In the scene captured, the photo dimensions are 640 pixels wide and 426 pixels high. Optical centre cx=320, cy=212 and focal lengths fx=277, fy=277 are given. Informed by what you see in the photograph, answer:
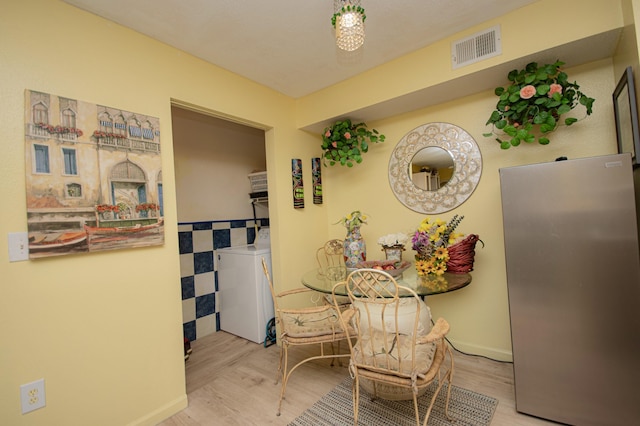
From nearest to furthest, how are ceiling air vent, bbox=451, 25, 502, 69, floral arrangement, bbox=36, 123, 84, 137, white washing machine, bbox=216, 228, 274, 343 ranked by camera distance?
floral arrangement, bbox=36, 123, 84, 137 < ceiling air vent, bbox=451, 25, 502, 69 < white washing machine, bbox=216, 228, 274, 343

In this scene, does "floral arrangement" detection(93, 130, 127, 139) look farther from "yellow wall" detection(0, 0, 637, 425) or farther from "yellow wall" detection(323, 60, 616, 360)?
"yellow wall" detection(323, 60, 616, 360)

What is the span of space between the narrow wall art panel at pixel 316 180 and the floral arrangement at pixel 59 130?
1.98m

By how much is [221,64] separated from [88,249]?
1.62 meters

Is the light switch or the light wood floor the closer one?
the light switch

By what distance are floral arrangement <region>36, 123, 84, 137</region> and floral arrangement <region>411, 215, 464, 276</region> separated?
2220mm

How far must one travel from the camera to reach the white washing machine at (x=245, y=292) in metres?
2.77

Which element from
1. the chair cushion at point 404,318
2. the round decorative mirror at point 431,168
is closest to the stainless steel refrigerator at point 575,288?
the chair cushion at point 404,318

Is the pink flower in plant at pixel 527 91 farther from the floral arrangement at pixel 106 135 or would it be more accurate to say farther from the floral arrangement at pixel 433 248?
the floral arrangement at pixel 106 135

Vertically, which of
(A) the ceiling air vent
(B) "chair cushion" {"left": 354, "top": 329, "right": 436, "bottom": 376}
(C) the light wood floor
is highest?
(A) the ceiling air vent

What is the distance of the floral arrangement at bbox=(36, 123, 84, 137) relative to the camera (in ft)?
4.61

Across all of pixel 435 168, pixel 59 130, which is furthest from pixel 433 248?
pixel 59 130

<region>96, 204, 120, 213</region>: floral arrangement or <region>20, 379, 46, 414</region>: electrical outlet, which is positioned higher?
<region>96, 204, 120, 213</region>: floral arrangement

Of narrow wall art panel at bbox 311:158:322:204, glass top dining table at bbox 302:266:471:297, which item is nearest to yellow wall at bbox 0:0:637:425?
narrow wall art panel at bbox 311:158:322:204

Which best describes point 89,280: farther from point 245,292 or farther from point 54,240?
point 245,292
